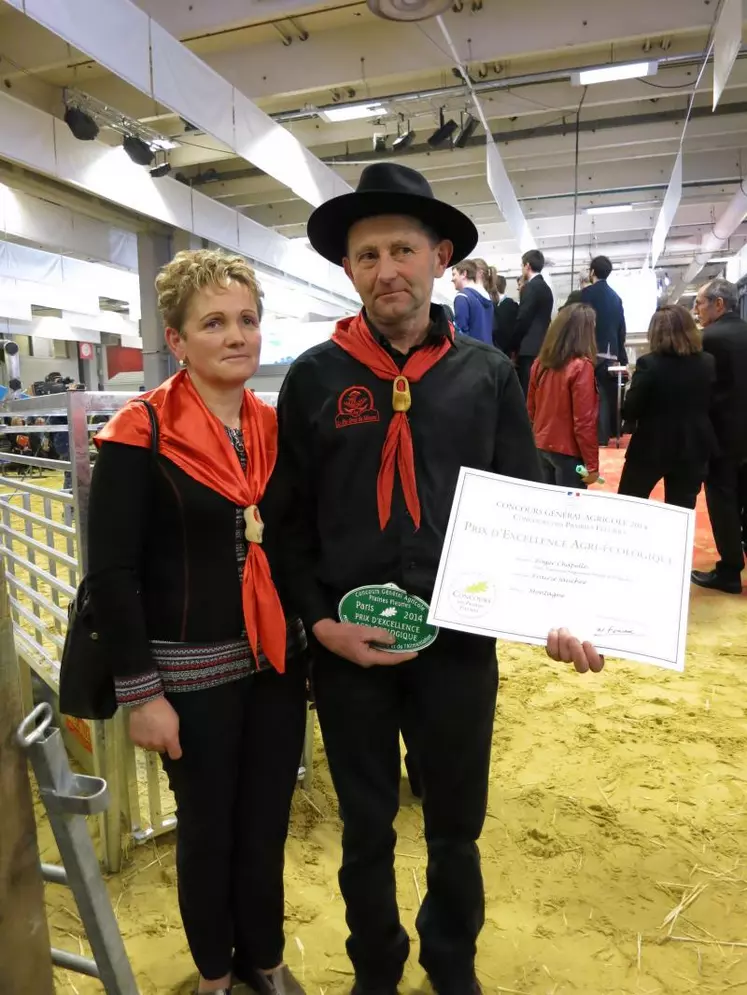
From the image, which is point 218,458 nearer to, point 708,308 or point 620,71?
point 708,308

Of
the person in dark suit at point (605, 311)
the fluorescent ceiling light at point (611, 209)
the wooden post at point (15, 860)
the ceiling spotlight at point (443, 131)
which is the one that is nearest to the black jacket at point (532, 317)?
the person in dark suit at point (605, 311)

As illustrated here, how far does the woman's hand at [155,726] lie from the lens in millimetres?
1261

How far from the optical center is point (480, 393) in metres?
1.31

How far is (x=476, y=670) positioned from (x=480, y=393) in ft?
1.71

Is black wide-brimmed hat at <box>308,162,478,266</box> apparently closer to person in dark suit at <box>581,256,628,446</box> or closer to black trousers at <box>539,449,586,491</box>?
black trousers at <box>539,449,586,491</box>

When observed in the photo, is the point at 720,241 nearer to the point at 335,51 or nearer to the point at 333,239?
the point at 335,51

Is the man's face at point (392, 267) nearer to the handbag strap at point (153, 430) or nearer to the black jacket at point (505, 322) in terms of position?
the handbag strap at point (153, 430)

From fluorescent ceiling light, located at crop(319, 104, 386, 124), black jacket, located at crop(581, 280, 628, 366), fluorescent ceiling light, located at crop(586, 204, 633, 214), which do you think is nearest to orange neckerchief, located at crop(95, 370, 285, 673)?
black jacket, located at crop(581, 280, 628, 366)

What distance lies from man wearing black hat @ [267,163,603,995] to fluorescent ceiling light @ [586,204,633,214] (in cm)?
998

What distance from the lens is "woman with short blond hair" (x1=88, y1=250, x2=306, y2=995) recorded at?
1240 mm

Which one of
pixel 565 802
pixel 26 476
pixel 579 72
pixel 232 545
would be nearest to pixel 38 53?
pixel 579 72

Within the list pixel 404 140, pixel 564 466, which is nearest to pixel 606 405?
pixel 404 140

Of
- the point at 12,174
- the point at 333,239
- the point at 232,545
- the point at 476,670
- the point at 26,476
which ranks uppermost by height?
the point at 12,174

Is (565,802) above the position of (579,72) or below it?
below
